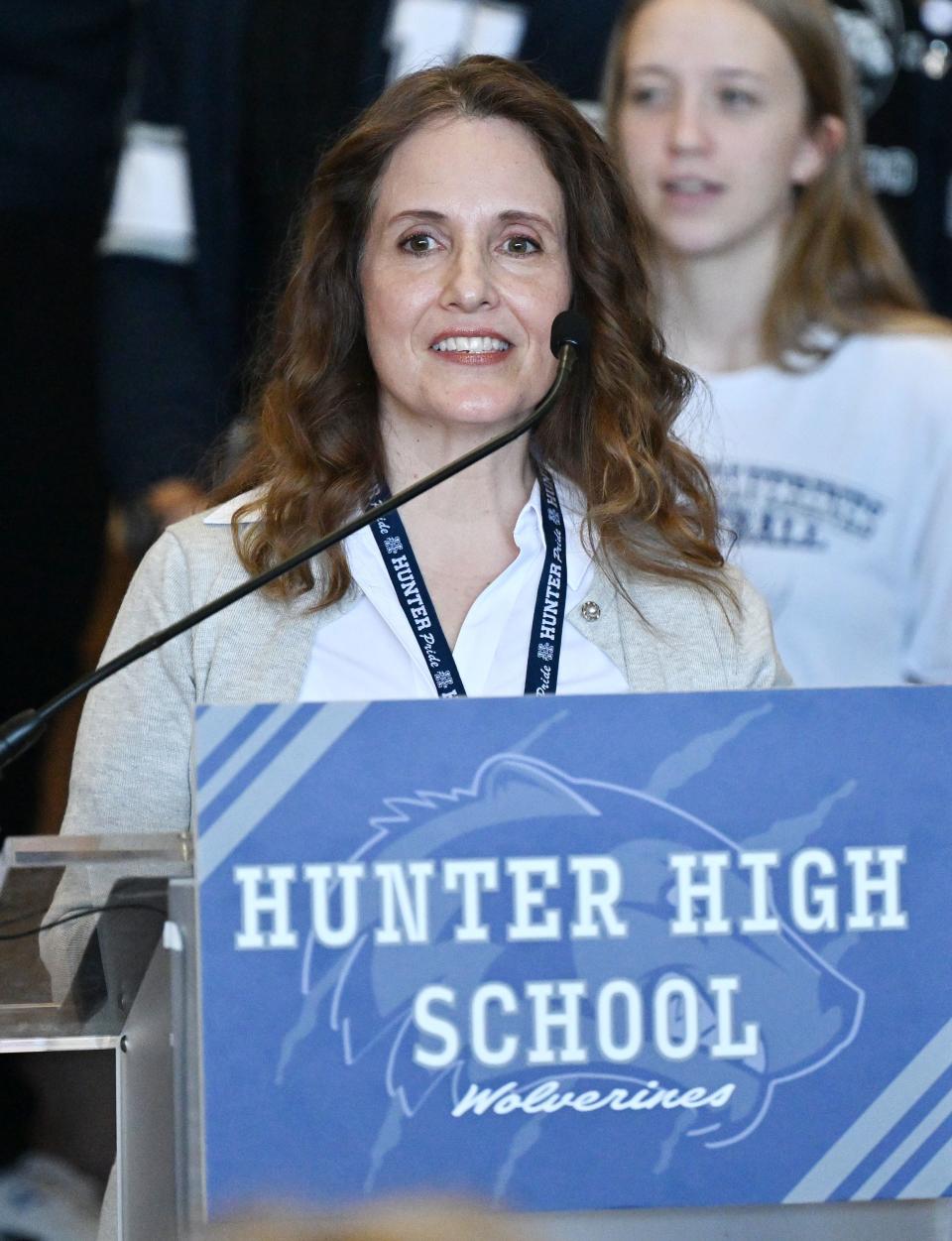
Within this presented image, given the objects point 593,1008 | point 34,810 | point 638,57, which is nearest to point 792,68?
point 638,57

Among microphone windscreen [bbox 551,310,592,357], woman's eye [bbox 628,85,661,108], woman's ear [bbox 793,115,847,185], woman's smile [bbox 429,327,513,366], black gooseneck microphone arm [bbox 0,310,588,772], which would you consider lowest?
black gooseneck microphone arm [bbox 0,310,588,772]

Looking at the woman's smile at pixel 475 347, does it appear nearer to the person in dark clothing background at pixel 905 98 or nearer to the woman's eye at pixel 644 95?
the woman's eye at pixel 644 95

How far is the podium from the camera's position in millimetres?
1079

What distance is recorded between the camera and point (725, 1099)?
1.11 metres

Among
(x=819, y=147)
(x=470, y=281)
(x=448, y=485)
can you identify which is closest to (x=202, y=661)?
(x=448, y=485)

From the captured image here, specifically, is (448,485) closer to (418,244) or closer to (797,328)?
(418,244)

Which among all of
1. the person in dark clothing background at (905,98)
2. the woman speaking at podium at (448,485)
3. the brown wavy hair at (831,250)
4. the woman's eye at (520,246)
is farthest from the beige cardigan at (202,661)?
the person in dark clothing background at (905,98)

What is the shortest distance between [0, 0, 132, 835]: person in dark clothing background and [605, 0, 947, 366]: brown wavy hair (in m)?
0.80

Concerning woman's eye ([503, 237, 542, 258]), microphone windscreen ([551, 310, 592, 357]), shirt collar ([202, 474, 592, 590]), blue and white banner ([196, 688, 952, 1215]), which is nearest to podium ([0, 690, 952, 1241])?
blue and white banner ([196, 688, 952, 1215])

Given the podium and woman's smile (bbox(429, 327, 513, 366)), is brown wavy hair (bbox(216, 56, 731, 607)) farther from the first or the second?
the podium

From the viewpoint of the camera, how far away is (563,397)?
1919 mm

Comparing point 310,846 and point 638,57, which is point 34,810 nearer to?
point 638,57

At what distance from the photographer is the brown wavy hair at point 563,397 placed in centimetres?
182

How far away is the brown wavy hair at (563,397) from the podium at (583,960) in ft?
2.24
